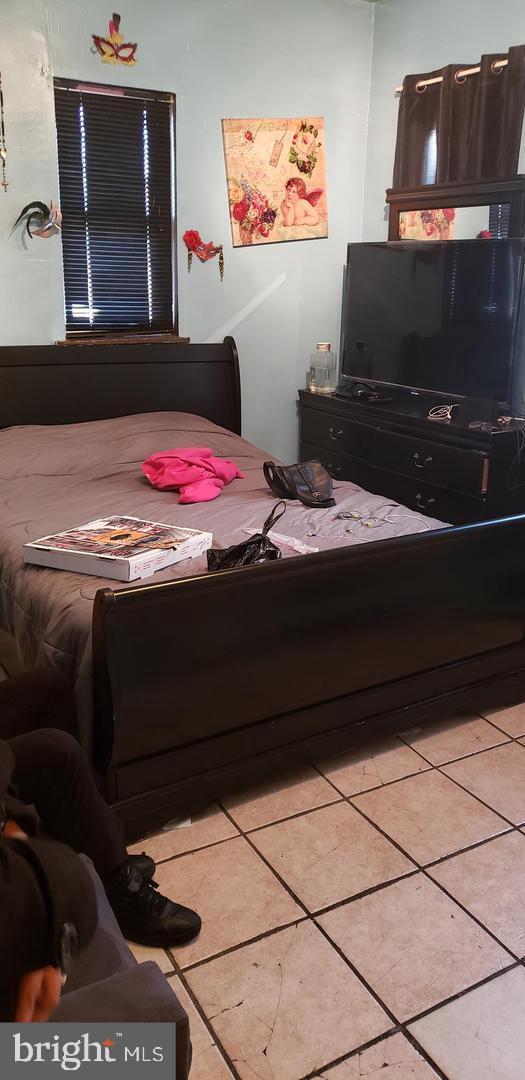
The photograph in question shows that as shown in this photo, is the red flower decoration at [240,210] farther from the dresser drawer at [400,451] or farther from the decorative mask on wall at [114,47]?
the dresser drawer at [400,451]

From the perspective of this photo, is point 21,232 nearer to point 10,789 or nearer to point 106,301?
point 106,301

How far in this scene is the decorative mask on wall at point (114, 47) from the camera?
11.3 ft

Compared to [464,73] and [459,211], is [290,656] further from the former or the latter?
[464,73]

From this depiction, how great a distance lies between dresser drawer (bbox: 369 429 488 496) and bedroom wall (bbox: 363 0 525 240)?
1.24 metres

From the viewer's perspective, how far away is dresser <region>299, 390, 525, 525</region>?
3.34 m

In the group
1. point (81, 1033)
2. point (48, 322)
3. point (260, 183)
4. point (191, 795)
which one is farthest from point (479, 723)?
point (260, 183)

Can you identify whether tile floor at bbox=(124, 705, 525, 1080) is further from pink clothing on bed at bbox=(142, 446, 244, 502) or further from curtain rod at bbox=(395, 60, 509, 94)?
curtain rod at bbox=(395, 60, 509, 94)

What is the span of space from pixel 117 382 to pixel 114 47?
4.63 ft

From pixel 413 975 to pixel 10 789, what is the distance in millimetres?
906

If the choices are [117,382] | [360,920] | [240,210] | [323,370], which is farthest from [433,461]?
[360,920]

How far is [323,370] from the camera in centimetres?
441

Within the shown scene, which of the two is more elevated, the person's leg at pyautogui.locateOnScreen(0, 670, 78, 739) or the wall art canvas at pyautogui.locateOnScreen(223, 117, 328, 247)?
the wall art canvas at pyautogui.locateOnScreen(223, 117, 328, 247)

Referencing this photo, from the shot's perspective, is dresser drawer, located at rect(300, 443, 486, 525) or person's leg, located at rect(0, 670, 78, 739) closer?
→ person's leg, located at rect(0, 670, 78, 739)

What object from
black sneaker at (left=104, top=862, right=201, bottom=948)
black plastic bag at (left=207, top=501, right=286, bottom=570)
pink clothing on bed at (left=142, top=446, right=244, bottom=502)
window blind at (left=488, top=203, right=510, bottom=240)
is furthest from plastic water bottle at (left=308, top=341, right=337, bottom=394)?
black sneaker at (left=104, top=862, right=201, bottom=948)
